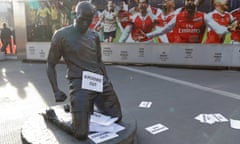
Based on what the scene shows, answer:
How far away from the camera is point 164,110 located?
4.16 m

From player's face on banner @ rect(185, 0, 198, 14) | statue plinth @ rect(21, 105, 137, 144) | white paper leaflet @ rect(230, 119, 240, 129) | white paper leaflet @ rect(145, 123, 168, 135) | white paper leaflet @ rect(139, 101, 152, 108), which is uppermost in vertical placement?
player's face on banner @ rect(185, 0, 198, 14)

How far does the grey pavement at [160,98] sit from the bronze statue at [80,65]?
0.82 m

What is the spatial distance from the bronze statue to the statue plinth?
141mm

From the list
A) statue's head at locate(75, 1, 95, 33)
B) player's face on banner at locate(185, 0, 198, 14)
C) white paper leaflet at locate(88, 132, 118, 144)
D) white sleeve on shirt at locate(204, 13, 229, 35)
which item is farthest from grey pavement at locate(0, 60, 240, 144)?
player's face on banner at locate(185, 0, 198, 14)

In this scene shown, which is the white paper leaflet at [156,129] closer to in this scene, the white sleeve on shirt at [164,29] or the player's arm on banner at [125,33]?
the white sleeve on shirt at [164,29]

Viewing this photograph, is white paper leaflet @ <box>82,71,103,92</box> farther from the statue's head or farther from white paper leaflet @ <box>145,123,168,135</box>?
white paper leaflet @ <box>145,123,168,135</box>

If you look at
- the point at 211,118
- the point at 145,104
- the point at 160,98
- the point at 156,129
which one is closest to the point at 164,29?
the point at 160,98

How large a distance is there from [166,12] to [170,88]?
321cm

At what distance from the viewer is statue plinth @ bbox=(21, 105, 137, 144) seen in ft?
8.42

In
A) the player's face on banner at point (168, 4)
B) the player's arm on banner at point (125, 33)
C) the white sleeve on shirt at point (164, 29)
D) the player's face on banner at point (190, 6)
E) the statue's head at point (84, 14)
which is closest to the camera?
the statue's head at point (84, 14)

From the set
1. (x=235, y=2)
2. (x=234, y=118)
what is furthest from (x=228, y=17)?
(x=234, y=118)

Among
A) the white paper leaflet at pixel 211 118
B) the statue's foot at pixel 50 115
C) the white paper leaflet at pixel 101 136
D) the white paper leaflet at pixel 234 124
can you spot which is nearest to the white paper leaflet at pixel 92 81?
the white paper leaflet at pixel 101 136

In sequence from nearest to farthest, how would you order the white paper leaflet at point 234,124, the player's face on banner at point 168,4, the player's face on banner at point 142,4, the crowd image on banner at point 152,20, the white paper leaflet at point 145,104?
the white paper leaflet at point 234,124, the white paper leaflet at point 145,104, the crowd image on banner at point 152,20, the player's face on banner at point 168,4, the player's face on banner at point 142,4

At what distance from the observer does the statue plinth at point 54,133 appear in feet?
8.42
